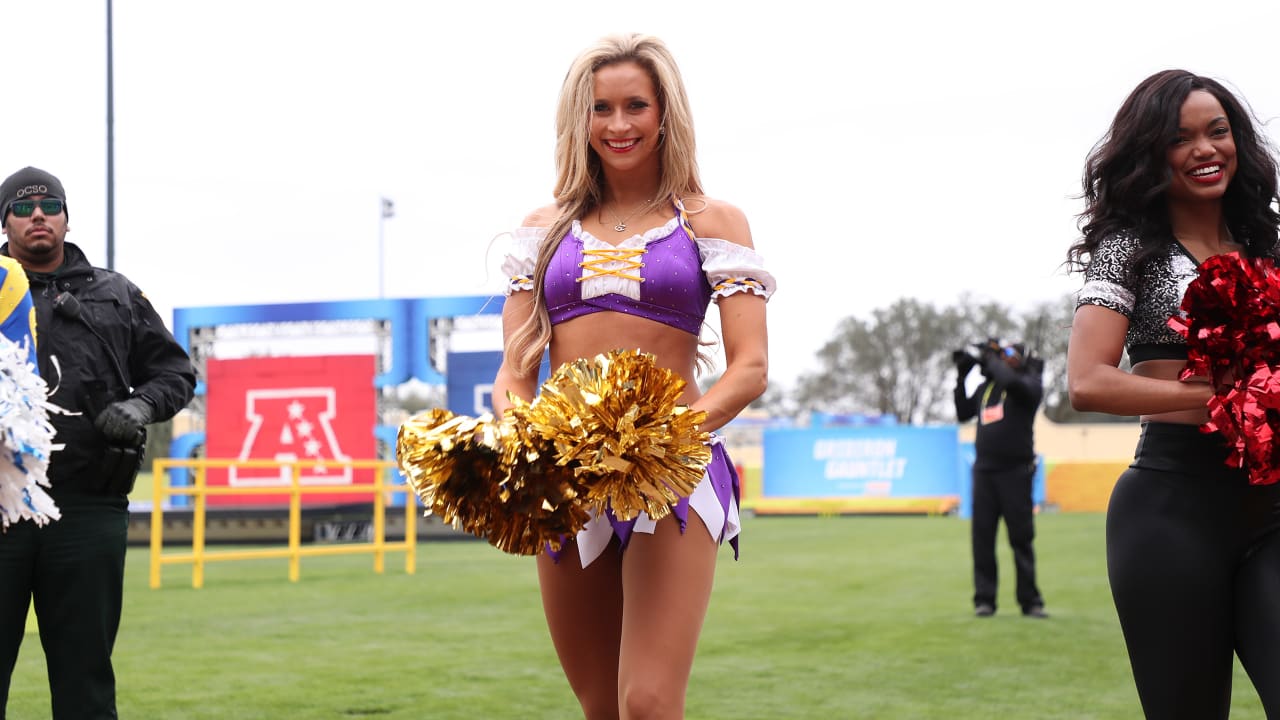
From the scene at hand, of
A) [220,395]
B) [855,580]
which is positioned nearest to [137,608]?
[855,580]

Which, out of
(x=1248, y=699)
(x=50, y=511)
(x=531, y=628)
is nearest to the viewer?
(x=50, y=511)

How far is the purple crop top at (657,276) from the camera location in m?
3.00

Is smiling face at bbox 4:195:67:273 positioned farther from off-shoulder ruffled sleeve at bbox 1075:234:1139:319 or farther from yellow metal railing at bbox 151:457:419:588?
yellow metal railing at bbox 151:457:419:588

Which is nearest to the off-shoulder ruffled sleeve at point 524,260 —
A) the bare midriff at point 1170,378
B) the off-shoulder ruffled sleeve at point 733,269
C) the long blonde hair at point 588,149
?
the long blonde hair at point 588,149

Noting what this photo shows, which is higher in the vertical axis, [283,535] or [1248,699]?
[1248,699]

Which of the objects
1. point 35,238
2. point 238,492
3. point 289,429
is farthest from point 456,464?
point 289,429

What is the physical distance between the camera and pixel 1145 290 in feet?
10.1

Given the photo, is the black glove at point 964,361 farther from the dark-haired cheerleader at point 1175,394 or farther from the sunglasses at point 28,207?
the sunglasses at point 28,207

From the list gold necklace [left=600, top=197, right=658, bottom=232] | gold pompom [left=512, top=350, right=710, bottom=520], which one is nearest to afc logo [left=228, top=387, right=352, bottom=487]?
gold necklace [left=600, top=197, right=658, bottom=232]

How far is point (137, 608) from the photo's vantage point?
36.5ft

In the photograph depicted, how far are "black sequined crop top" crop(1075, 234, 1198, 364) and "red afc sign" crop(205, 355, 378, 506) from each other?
20.5 meters

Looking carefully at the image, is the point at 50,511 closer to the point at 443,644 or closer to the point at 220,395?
the point at 443,644

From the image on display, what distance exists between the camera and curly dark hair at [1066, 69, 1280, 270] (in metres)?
3.13

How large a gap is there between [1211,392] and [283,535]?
20827 millimetres
